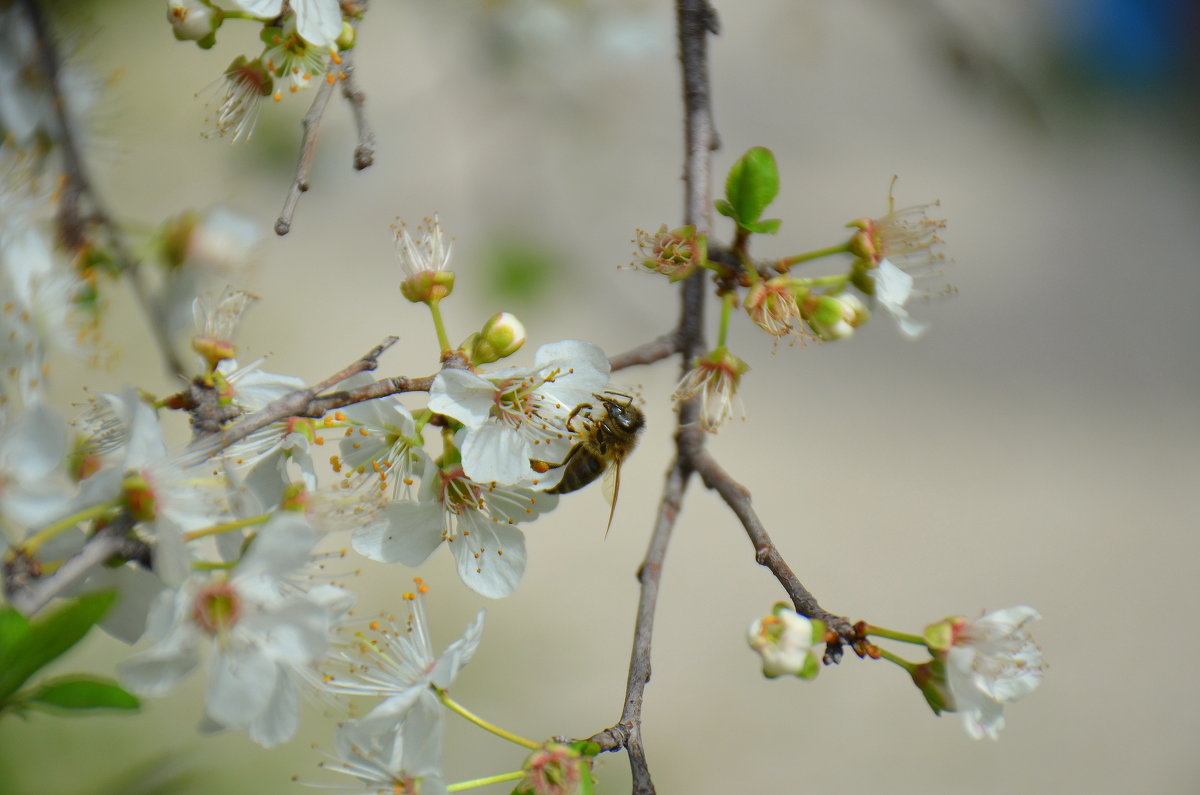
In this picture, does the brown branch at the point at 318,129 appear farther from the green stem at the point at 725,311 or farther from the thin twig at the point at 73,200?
the green stem at the point at 725,311

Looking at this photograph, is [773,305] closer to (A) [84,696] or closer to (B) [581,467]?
(B) [581,467]

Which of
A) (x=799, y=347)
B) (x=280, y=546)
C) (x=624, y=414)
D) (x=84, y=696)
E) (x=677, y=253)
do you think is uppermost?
(x=799, y=347)

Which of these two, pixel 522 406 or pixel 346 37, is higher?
pixel 346 37

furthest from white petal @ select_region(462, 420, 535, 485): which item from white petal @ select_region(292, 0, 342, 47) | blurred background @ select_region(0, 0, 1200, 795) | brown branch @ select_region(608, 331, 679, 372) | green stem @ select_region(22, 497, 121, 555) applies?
blurred background @ select_region(0, 0, 1200, 795)

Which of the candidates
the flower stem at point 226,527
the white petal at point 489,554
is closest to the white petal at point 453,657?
the white petal at point 489,554

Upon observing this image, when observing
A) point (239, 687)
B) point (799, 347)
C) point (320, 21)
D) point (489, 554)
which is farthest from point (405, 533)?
point (799, 347)

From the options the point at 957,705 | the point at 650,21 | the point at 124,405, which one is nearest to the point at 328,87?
the point at 124,405

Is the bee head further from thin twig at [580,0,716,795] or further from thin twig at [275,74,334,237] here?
thin twig at [275,74,334,237]
